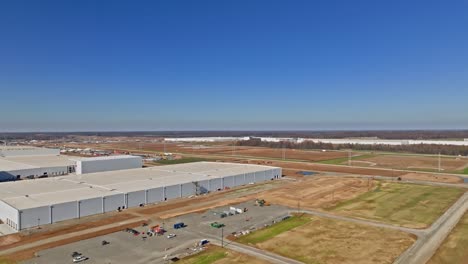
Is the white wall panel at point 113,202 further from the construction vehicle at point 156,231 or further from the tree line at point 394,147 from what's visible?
the tree line at point 394,147

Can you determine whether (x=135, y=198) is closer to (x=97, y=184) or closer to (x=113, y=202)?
(x=113, y=202)

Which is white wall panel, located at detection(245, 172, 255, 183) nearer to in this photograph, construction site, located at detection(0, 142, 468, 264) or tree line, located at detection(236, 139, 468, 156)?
construction site, located at detection(0, 142, 468, 264)

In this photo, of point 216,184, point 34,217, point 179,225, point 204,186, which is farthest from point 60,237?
point 216,184

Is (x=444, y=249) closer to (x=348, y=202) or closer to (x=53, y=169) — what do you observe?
(x=348, y=202)

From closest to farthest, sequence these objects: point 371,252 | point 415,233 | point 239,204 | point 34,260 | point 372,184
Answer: point 34,260, point 371,252, point 415,233, point 239,204, point 372,184

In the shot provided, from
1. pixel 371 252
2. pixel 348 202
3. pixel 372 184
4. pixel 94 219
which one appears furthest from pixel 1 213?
pixel 372 184

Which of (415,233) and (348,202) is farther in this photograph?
(348,202)

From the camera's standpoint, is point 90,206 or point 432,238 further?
point 90,206
